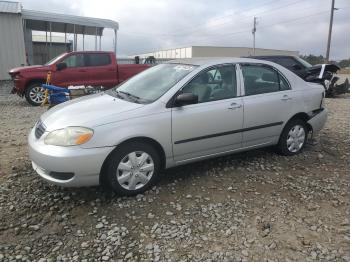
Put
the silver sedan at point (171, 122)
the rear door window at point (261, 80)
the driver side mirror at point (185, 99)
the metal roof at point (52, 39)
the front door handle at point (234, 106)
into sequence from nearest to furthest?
1. the silver sedan at point (171, 122)
2. the driver side mirror at point (185, 99)
3. the front door handle at point (234, 106)
4. the rear door window at point (261, 80)
5. the metal roof at point (52, 39)

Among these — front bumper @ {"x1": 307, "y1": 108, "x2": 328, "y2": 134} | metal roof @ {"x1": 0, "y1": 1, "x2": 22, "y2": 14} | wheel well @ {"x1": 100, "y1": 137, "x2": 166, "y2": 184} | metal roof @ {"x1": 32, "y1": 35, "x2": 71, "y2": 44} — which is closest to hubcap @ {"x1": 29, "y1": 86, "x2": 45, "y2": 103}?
metal roof @ {"x1": 0, "y1": 1, "x2": 22, "y2": 14}

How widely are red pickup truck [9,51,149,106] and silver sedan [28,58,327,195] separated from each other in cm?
678

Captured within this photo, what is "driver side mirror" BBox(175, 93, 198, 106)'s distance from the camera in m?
4.12

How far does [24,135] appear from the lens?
6.68 m

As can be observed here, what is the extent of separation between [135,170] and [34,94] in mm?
8337

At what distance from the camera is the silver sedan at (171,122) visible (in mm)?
3721

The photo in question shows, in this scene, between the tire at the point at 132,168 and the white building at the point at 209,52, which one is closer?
the tire at the point at 132,168

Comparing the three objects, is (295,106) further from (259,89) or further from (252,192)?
(252,192)

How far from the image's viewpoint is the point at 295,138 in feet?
17.9

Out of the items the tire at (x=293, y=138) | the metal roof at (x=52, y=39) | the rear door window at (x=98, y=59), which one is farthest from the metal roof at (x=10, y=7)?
the tire at (x=293, y=138)

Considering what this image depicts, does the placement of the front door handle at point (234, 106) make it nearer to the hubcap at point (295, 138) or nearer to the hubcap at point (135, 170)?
the hubcap at point (295, 138)

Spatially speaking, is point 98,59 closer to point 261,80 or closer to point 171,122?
point 261,80

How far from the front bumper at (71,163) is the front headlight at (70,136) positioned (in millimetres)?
55

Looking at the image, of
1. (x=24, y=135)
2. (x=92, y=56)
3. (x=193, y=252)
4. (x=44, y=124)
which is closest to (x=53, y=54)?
(x=92, y=56)
